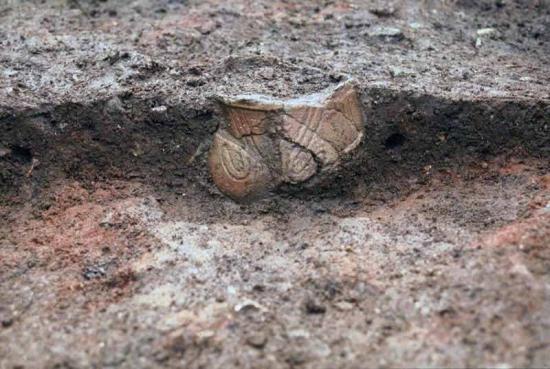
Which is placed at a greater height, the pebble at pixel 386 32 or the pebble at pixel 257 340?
the pebble at pixel 386 32

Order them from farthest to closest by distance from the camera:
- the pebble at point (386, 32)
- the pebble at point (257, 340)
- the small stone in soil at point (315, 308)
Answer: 1. the pebble at point (386, 32)
2. the small stone in soil at point (315, 308)
3. the pebble at point (257, 340)

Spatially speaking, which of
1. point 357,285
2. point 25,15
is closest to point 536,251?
point 357,285

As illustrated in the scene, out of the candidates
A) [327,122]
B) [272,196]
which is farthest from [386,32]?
[272,196]

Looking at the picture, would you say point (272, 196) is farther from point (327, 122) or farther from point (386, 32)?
point (386, 32)

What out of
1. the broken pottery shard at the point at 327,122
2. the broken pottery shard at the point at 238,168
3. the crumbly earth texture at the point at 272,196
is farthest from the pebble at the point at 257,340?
the broken pottery shard at the point at 327,122


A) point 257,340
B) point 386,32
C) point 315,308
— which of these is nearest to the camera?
point 257,340

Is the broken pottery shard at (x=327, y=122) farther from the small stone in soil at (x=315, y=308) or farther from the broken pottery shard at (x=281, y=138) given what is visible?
the small stone in soil at (x=315, y=308)

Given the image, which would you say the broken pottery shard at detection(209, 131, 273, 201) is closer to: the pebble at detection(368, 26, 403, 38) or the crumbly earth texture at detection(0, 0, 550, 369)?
the crumbly earth texture at detection(0, 0, 550, 369)

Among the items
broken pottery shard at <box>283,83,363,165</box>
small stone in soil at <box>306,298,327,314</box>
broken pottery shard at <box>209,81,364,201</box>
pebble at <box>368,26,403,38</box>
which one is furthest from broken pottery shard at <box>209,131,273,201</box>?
pebble at <box>368,26,403,38</box>
